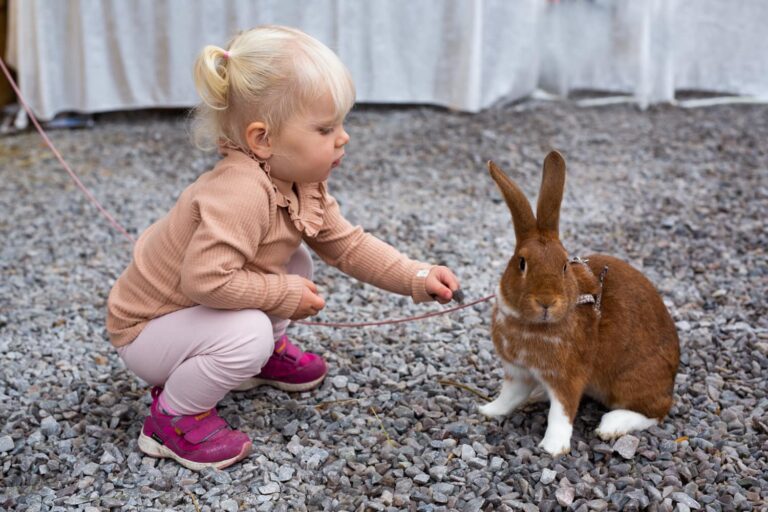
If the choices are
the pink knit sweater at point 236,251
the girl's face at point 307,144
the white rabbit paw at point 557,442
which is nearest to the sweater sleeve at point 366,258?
the pink knit sweater at point 236,251

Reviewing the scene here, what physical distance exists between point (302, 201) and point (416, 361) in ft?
2.72

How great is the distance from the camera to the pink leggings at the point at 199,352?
7.20 feet

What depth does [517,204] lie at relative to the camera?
216 cm

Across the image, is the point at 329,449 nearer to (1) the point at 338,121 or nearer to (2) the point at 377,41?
(1) the point at 338,121

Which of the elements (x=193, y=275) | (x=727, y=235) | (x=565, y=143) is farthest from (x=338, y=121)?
(x=565, y=143)

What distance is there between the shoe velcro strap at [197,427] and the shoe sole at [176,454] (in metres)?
0.06

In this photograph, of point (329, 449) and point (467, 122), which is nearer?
point (329, 449)

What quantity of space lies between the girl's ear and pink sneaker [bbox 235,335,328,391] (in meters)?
0.75

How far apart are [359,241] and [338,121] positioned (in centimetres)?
43

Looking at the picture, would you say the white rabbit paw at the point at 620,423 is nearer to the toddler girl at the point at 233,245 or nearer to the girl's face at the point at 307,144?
the toddler girl at the point at 233,245

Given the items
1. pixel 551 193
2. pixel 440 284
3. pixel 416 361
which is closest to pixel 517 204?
pixel 551 193

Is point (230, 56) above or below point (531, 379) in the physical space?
above

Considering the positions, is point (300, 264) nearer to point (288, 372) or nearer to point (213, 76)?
point (288, 372)

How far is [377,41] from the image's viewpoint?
669cm
